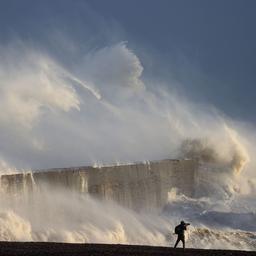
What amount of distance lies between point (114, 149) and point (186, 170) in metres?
5.25

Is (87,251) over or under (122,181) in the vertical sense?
under

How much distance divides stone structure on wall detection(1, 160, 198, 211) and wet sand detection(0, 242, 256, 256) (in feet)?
13.3

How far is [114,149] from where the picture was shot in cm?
3262

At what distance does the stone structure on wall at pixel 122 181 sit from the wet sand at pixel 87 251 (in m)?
4.05

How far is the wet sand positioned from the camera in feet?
37.9

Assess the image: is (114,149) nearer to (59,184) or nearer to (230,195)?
(230,195)

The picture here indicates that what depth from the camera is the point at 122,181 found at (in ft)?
73.3

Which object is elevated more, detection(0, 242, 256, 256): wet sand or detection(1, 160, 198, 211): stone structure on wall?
detection(1, 160, 198, 211): stone structure on wall

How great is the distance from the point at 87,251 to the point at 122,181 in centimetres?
1041

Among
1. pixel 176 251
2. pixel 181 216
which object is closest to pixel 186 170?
pixel 181 216

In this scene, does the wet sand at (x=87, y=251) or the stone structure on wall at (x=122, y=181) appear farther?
the stone structure on wall at (x=122, y=181)

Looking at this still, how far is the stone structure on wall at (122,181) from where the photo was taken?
17.7 metres

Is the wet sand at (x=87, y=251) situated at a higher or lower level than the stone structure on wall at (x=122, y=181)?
lower

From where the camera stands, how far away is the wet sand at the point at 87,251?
11.6 metres
